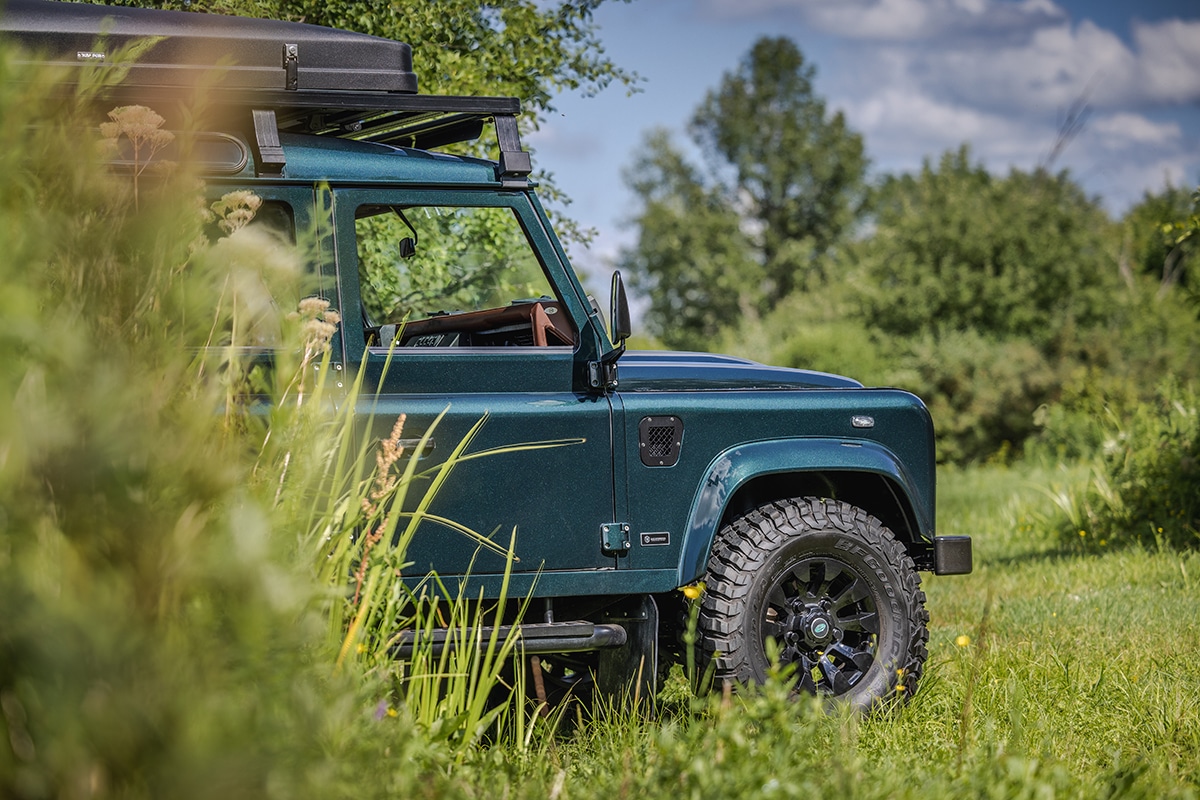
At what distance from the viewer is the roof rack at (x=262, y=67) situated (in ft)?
11.1

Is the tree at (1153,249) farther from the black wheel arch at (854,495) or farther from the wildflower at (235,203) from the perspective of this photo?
the wildflower at (235,203)

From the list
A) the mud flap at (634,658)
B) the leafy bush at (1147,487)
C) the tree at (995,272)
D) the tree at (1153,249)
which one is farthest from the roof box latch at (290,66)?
the tree at (1153,249)

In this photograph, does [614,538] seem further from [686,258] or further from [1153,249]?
[686,258]

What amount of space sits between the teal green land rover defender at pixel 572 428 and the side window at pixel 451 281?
0.07 feet

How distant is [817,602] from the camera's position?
3871 millimetres

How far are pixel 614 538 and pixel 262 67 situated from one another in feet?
6.16

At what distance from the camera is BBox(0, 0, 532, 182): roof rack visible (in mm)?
3387

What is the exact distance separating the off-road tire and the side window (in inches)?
37.7

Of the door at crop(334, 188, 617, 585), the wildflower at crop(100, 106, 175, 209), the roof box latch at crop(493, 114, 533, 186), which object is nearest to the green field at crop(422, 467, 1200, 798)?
the door at crop(334, 188, 617, 585)

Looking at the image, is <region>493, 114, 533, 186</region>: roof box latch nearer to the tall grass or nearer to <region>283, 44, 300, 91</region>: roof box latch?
<region>283, 44, 300, 91</region>: roof box latch

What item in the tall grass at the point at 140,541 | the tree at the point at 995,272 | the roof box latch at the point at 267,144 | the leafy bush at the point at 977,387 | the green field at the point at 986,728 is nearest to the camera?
the tall grass at the point at 140,541

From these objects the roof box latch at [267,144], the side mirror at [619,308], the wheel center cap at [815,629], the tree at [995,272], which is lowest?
the wheel center cap at [815,629]

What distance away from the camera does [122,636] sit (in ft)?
4.84

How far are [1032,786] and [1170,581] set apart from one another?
4.46 metres
